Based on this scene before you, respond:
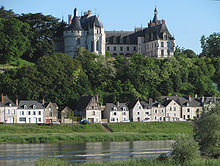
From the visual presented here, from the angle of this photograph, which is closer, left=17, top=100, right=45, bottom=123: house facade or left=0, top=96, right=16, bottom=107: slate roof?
left=0, top=96, right=16, bottom=107: slate roof

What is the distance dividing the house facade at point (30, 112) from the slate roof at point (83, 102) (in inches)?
255

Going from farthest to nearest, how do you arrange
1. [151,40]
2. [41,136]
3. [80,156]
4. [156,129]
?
[151,40] → [156,129] → [41,136] → [80,156]

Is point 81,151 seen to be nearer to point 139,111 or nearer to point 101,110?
point 101,110

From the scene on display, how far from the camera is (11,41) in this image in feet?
269

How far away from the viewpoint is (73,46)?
93062 millimetres

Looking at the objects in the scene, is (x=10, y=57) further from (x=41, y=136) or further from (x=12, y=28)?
(x=41, y=136)

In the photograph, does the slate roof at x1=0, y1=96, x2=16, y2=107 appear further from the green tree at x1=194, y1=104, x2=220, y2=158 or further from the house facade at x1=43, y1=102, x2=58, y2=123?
the green tree at x1=194, y1=104, x2=220, y2=158

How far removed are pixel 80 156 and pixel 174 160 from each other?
10268 millimetres

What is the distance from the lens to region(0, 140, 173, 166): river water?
41.9 meters

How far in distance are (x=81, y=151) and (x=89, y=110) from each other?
2486 centimetres

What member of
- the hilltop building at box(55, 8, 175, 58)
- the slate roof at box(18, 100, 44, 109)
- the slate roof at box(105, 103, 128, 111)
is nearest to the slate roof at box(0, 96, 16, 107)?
the slate roof at box(18, 100, 44, 109)

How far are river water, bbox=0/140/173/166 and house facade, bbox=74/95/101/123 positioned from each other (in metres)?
17.1

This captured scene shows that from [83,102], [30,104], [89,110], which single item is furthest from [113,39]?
[30,104]

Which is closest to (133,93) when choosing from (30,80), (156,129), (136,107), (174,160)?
(136,107)
